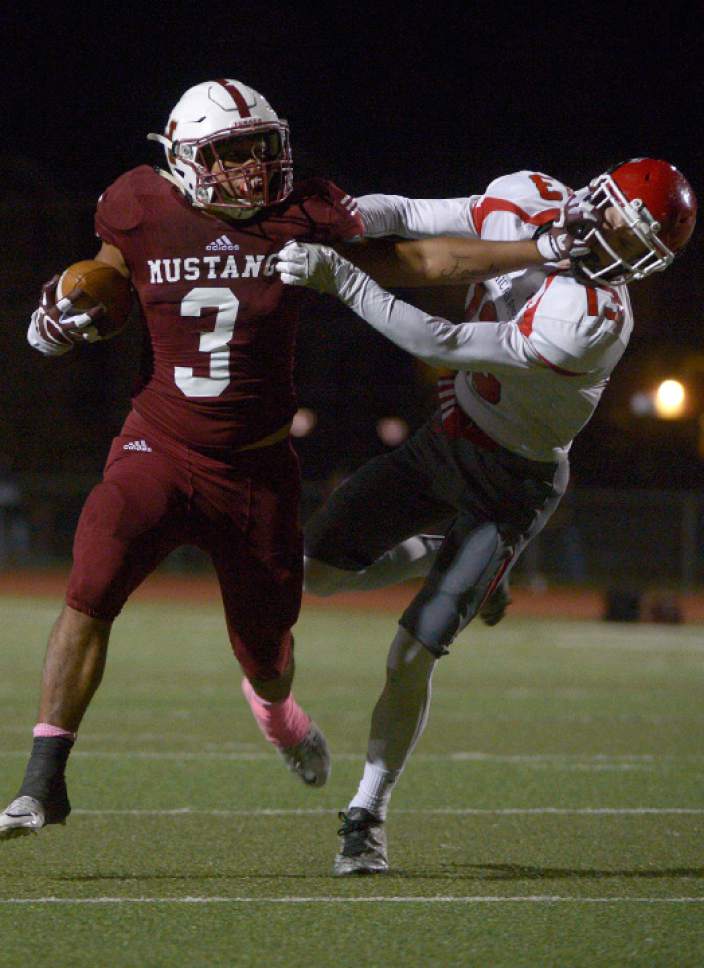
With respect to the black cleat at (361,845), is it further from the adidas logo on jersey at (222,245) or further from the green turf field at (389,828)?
the adidas logo on jersey at (222,245)

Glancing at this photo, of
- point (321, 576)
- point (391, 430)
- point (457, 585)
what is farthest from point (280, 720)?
point (391, 430)

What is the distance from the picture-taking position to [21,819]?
3.80m

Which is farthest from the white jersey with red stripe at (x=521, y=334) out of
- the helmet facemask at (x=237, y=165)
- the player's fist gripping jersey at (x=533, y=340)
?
the helmet facemask at (x=237, y=165)

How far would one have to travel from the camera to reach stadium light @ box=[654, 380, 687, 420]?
14219mm

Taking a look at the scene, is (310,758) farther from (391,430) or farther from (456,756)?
Result: (391,430)

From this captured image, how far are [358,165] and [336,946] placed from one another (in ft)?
62.1

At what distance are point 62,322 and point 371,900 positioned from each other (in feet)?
5.48

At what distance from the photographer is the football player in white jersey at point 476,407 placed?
13.9 feet

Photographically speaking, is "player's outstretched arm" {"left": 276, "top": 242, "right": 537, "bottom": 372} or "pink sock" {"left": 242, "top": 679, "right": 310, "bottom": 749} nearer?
"player's outstretched arm" {"left": 276, "top": 242, "right": 537, "bottom": 372}

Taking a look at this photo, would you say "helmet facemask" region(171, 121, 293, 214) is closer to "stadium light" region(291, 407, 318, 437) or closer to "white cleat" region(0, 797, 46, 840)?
"white cleat" region(0, 797, 46, 840)

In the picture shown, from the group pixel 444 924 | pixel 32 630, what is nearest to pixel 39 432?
pixel 32 630

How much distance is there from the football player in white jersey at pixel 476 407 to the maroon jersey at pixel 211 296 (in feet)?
0.58

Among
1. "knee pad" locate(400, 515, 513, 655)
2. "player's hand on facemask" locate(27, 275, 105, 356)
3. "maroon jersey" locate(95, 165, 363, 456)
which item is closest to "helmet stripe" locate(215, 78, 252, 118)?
"maroon jersey" locate(95, 165, 363, 456)

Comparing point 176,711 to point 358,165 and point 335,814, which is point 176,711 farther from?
point 358,165
